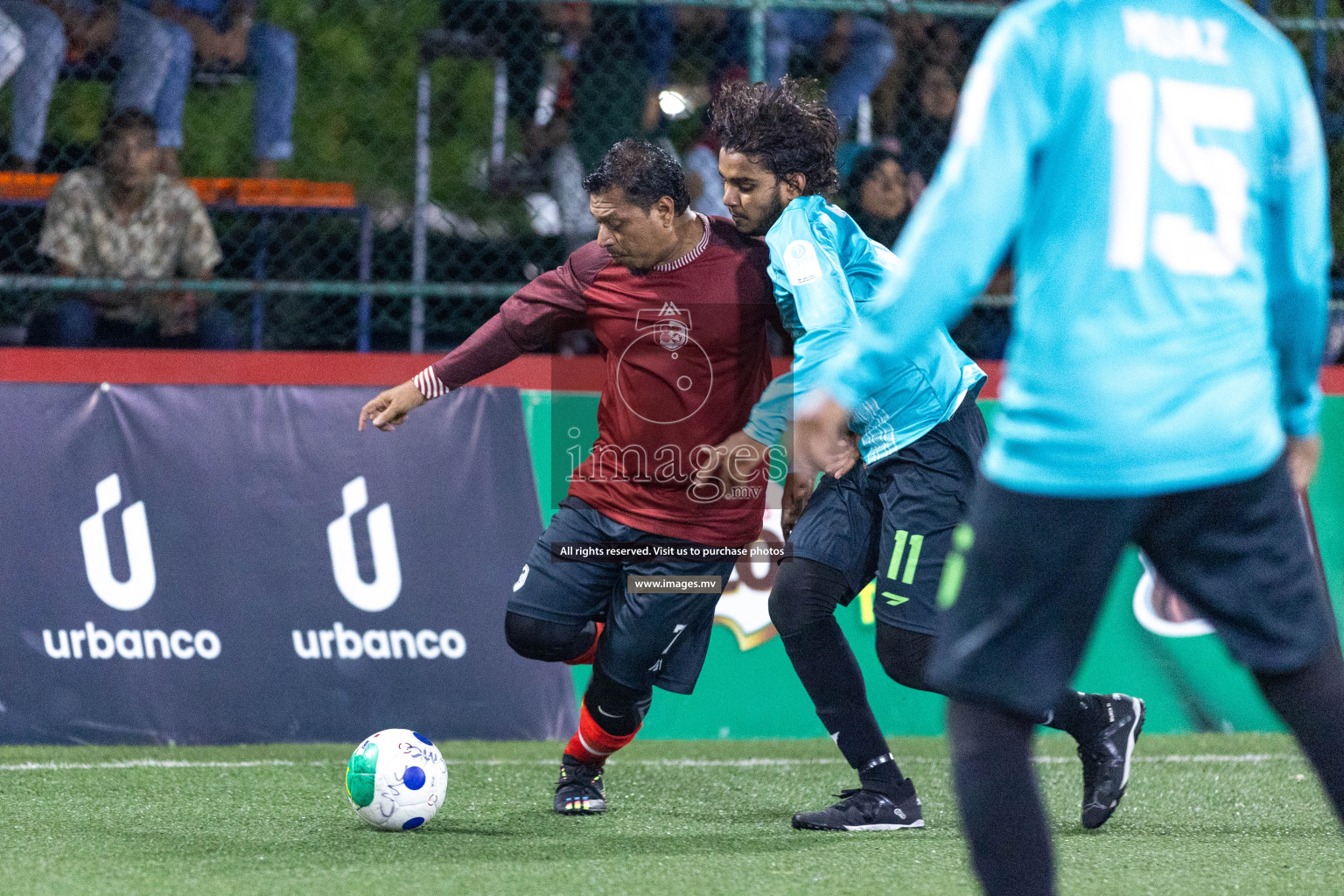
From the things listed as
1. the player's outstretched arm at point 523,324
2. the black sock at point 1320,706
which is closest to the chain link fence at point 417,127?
the player's outstretched arm at point 523,324

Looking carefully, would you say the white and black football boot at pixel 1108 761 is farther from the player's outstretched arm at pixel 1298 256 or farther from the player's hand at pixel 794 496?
the player's outstretched arm at pixel 1298 256

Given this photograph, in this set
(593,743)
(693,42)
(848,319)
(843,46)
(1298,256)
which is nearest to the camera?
(1298,256)

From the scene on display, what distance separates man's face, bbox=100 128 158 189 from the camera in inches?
255

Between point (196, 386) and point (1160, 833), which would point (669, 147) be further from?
point (1160, 833)

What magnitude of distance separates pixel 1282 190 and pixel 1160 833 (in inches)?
90.5

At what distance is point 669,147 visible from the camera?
6977mm

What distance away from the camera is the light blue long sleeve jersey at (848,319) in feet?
12.4

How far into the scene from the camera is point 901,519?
400cm

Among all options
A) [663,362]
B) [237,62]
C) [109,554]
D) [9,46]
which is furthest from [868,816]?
[9,46]

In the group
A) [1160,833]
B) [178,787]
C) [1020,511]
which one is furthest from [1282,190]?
[178,787]

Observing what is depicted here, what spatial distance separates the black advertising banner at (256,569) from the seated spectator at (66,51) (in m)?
1.65

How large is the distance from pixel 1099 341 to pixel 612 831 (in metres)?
2.39

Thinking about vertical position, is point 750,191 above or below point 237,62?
above

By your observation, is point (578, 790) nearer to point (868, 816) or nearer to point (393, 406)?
point (868, 816)
